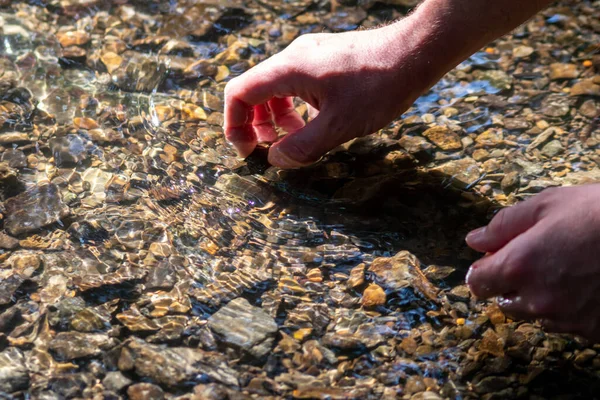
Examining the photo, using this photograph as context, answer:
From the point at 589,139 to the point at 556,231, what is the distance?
1190 mm

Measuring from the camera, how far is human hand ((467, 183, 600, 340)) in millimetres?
1677

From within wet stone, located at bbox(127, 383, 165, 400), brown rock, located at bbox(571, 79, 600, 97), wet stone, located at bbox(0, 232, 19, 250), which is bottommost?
wet stone, located at bbox(127, 383, 165, 400)

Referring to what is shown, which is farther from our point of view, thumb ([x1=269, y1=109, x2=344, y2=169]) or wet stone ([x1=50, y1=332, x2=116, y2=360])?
Result: thumb ([x1=269, y1=109, x2=344, y2=169])

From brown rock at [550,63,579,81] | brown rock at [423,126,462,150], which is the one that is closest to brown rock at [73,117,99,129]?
brown rock at [423,126,462,150]

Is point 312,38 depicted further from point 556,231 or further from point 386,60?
point 556,231

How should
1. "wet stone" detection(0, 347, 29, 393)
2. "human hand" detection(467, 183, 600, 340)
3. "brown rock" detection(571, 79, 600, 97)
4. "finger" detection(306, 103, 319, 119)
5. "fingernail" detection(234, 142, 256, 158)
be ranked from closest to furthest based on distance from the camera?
"human hand" detection(467, 183, 600, 340)
"wet stone" detection(0, 347, 29, 393)
"fingernail" detection(234, 142, 256, 158)
"finger" detection(306, 103, 319, 119)
"brown rock" detection(571, 79, 600, 97)

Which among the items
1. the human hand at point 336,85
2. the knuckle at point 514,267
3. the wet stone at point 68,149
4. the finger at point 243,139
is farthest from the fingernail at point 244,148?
the knuckle at point 514,267

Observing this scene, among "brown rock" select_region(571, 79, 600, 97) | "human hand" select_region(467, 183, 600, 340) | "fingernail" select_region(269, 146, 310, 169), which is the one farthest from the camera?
"brown rock" select_region(571, 79, 600, 97)

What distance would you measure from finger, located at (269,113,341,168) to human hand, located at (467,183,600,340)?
713 mm

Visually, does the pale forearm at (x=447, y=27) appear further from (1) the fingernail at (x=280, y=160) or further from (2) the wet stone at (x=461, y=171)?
(1) the fingernail at (x=280, y=160)

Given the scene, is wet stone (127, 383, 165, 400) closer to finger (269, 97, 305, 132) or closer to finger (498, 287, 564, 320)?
finger (498, 287, 564, 320)

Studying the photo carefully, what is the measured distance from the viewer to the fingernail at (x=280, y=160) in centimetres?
230

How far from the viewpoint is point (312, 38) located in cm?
231

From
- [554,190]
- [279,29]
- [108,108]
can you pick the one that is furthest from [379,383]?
[279,29]
